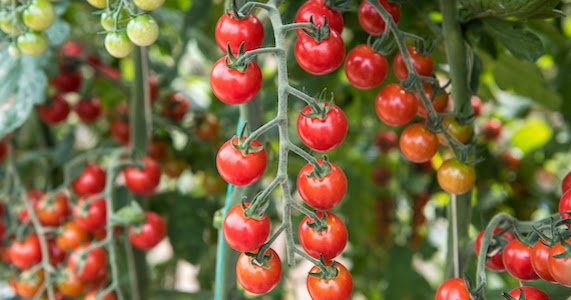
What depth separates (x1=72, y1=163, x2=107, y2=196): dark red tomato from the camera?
990 mm

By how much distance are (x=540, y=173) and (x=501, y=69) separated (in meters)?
0.84

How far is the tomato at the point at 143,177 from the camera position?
92 centimetres

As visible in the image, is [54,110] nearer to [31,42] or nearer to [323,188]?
[31,42]

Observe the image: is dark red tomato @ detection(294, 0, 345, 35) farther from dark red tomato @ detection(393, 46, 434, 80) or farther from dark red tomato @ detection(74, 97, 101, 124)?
dark red tomato @ detection(74, 97, 101, 124)

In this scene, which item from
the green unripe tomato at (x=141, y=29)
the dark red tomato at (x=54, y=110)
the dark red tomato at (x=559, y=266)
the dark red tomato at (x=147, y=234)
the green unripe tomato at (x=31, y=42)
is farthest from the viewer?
the dark red tomato at (x=54, y=110)

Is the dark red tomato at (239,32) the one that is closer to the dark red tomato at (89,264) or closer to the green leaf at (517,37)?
the green leaf at (517,37)

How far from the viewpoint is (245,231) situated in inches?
18.2

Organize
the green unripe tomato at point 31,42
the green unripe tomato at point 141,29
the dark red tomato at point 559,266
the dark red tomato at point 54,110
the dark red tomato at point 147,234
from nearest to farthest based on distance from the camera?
the dark red tomato at point 559,266, the green unripe tomato at point 141,29, the green unripe tomato at point 31,42, the dark red tomato at point 147,234, the dark red tomato at point 54,110

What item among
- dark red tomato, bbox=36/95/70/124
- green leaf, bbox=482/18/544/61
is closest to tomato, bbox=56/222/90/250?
dark red tomato, bbox=36/95/70/124

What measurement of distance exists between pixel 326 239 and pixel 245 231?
0.22ft

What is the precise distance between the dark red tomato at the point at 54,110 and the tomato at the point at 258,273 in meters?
0.80

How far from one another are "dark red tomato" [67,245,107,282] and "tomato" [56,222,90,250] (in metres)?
0.02

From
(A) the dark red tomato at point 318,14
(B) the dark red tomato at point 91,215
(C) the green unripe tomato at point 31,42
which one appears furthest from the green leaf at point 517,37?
(B) the dark red tomato at point 91,215

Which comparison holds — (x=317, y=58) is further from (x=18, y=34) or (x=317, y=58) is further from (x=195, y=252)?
(x=195, y=252)
